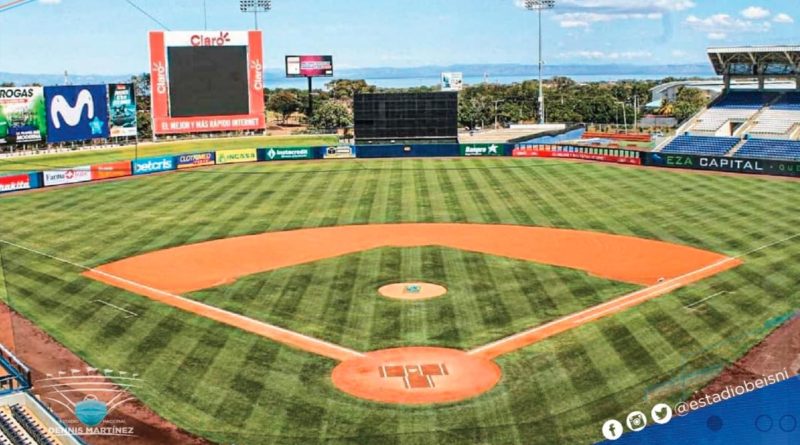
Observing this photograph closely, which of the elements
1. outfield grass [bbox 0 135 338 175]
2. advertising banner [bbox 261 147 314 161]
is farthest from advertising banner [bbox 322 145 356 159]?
outfield grass [bbox 0 135 338 175]

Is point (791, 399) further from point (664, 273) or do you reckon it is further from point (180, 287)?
point (180, 287)

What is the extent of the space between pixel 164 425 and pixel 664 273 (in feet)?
65.5

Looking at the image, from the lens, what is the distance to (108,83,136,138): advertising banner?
78.4m

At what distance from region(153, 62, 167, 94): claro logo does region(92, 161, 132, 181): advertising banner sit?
18.3 metres

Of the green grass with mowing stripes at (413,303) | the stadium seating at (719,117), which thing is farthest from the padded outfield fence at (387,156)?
the green grass with mowing stripes at (413,303)

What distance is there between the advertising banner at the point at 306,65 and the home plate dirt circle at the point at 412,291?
7662 centimetres

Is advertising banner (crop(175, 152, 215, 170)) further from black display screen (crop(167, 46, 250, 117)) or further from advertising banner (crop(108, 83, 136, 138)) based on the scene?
advertising banner (crop(108, 83, 136, 138))

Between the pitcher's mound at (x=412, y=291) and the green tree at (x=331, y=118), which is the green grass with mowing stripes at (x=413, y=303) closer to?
the pitcher's mound at (x=412, y=291)

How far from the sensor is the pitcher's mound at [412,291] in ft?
92.6

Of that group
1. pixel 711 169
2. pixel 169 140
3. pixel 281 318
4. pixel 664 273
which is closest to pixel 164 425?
pixel 281 318

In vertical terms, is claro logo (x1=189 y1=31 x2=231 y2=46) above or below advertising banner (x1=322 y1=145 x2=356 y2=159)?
above

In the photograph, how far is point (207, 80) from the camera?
8144 centimetres

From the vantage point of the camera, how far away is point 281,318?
85.1 feet

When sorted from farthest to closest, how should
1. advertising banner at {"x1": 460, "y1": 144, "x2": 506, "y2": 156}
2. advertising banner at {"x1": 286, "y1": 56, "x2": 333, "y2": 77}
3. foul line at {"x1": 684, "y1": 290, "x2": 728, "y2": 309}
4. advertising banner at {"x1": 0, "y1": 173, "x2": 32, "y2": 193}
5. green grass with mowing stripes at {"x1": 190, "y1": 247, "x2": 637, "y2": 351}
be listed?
advertising banner at {"x1": 286, "y1": 56, "x2": 333, "y2": 77}, advertising banner at {"x1": 460, "y1": 144, "x2": 506, "y2": 156}, advertising banner at {"x1": 0, "y1": 173, "x2": 32, "y2": 193}, foul line at {"x1": 684, "y1": 290, "x2": 728, "y2": 309}, green grass with mowing stripes at {"x1": 190, "y1": 247, "x2": 637, "y2": 351}
